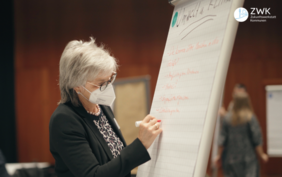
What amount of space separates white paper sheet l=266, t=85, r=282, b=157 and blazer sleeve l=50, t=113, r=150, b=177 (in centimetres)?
339

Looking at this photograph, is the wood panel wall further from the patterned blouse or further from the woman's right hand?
the woman's right hand

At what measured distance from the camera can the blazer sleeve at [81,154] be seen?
894 millimetres

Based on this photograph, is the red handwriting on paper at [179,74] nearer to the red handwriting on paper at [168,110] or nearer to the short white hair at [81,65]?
the red handwriting on paper at [168,110]

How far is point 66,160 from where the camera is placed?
0.91 metres

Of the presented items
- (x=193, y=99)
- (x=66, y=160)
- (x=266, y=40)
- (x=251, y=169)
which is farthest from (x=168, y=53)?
(x=266, y=40)

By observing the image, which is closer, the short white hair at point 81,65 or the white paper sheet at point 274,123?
the short white hair at point 81,65

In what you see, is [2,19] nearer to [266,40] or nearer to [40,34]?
[40,34]

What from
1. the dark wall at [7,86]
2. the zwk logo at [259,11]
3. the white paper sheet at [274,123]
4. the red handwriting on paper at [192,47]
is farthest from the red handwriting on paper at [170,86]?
the dark wall at [7,86]

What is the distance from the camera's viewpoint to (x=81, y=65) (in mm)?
1002

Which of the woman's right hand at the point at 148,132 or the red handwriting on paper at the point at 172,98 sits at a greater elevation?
the red handwriting on paper at the point at 172,98

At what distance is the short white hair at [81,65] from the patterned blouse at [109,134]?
0.15 meters

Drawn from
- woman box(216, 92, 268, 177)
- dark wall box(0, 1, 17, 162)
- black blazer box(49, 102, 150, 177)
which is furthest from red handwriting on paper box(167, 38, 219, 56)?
dark wall box(0, 1, 17, 162)

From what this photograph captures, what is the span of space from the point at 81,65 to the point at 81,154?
0.36m

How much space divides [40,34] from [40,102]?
1245 mm
